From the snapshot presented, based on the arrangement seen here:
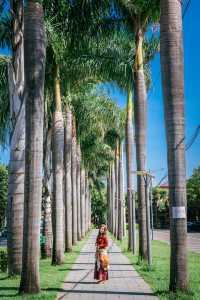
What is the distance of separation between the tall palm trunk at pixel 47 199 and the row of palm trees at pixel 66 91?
0.05 m

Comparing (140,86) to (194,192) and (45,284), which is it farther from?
(194,192)

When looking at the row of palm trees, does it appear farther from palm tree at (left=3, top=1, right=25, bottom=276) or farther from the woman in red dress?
the woman in red dress

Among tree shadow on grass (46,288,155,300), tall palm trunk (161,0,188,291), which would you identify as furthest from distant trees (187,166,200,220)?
tall palm trunk (161,0,188,291)

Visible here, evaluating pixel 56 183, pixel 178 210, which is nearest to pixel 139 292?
pixel 178 210

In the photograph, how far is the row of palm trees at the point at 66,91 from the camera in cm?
1219

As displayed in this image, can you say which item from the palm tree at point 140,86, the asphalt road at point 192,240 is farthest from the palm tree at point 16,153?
the asphalt road at point 192,240

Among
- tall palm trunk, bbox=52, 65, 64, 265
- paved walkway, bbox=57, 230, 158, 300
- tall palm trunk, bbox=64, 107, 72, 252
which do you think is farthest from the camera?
tall palm trunk, bbox=64, 107, 72, 252

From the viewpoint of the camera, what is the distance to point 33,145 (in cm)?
1298

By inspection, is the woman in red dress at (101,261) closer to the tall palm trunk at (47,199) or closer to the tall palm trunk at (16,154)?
the tall palm trunk at (16,154)

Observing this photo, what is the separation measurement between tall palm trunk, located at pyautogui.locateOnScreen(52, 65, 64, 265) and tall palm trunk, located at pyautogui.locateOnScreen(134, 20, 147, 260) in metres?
3.09

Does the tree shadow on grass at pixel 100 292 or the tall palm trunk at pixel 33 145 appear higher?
the tall palm trunk at pixel 33 145

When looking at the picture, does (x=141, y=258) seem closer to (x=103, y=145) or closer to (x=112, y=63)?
(x=112, y=63)

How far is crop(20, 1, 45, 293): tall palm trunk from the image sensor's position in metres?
12.3

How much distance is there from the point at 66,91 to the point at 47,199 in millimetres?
5831
